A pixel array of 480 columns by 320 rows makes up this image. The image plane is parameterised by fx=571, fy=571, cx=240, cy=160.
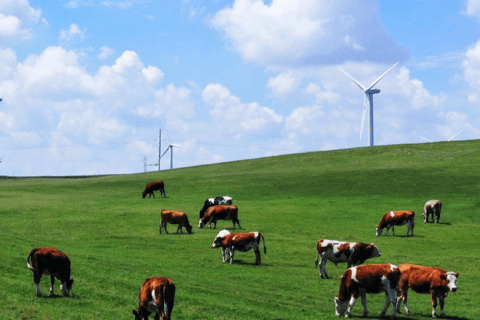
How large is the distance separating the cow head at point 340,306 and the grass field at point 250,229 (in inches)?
9.5

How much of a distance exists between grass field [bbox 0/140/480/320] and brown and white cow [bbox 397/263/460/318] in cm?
64

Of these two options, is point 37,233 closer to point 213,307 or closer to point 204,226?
point 204,226

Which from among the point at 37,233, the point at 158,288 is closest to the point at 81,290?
the point at 158,288

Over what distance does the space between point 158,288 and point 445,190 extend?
44749mm

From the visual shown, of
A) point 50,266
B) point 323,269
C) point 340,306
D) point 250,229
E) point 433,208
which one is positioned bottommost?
point 340,306

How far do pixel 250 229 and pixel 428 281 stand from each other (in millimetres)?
19080

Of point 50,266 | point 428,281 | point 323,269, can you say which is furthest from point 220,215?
point 428,281

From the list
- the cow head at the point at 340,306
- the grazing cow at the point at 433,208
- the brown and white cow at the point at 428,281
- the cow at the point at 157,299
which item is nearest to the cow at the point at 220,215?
the grazing cow at the point at 433,208

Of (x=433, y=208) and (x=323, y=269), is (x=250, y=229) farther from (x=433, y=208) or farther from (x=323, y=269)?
(x=433, y=208)

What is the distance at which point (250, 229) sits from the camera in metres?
35.6

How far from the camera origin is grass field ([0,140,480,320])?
17922mm

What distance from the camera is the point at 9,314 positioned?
15.6 m

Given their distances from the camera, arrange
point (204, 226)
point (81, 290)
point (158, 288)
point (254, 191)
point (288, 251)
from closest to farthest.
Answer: point (158, 288)
point (81, 290)
point (288, 251)
point (204, 226)
point (254, 191)

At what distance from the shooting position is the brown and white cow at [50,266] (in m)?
17.5
